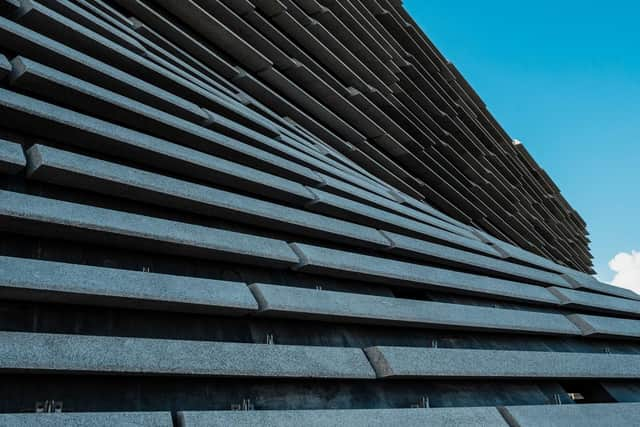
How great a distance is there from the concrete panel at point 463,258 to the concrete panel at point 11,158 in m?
3.41

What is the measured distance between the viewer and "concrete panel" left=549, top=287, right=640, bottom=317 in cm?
667

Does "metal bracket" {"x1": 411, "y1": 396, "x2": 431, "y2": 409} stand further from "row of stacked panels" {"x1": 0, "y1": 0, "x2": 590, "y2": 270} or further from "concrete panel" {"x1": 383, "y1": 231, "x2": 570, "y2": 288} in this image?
"row of stacked panels" {"x1": 0, "y1": 0, "x2": 590, "y2": 270}

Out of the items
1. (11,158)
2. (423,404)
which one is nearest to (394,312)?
(423,404)

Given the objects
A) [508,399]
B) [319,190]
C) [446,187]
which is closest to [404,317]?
[508,399]

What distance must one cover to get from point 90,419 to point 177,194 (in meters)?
1.75

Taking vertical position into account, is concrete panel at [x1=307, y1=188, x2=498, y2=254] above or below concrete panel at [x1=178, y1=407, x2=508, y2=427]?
above

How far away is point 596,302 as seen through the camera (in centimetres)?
710

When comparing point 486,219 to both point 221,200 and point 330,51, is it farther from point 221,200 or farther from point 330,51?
point 221,200

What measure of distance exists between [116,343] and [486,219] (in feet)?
48.6

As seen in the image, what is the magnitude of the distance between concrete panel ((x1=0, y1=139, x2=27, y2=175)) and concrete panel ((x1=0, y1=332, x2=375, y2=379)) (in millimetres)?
1068

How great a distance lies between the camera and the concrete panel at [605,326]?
6.18 meters

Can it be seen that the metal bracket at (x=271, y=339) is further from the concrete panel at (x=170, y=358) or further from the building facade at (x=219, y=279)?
the concrete panel at (x=170, y=358)

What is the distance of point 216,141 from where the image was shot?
4836 mm

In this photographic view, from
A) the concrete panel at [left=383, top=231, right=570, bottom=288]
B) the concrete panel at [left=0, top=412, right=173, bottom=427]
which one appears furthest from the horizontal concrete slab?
the concrete panel at [left=0, top=412, right=173, bottom=427]
